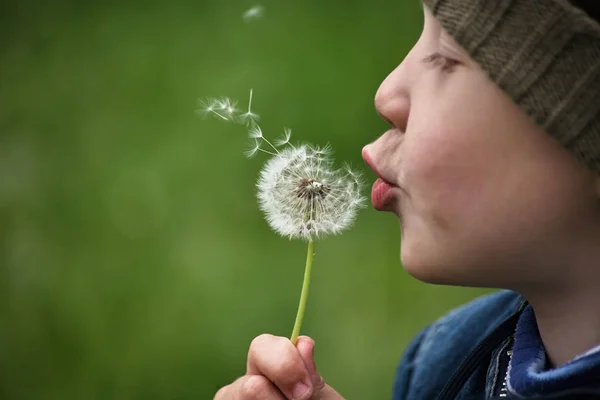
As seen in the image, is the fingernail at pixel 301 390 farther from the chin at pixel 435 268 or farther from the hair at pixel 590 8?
the hair at pixel 590 8

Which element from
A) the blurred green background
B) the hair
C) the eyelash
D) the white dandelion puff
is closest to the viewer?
the hair

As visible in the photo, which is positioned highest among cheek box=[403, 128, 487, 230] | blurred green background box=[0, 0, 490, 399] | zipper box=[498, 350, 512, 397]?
cheek box=[403, 128, 487, 230]

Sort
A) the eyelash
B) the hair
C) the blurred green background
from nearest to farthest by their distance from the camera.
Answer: the hair, the eyelash, the blurred green background

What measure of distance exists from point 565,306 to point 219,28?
197 cm

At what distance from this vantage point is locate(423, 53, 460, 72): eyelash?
982 millimetres

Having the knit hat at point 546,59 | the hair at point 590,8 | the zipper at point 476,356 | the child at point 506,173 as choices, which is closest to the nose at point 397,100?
the child at point 506,173

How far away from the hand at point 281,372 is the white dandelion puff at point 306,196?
0.46 feet

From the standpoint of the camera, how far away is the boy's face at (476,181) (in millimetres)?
938

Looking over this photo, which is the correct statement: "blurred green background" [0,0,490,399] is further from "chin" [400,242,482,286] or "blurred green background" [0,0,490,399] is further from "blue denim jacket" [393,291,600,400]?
"chin" [400,242,482,286]

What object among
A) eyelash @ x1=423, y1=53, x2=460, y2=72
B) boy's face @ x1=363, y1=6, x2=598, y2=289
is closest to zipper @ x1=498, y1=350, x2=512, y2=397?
boy's face @ x1=363, y1=6, x2=598, y2=289

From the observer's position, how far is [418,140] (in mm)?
973

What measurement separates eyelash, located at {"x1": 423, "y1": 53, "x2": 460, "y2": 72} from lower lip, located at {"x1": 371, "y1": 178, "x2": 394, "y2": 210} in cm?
15

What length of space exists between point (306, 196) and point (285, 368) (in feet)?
0.76

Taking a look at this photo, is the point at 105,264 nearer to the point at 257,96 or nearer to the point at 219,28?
the point at 257,96
